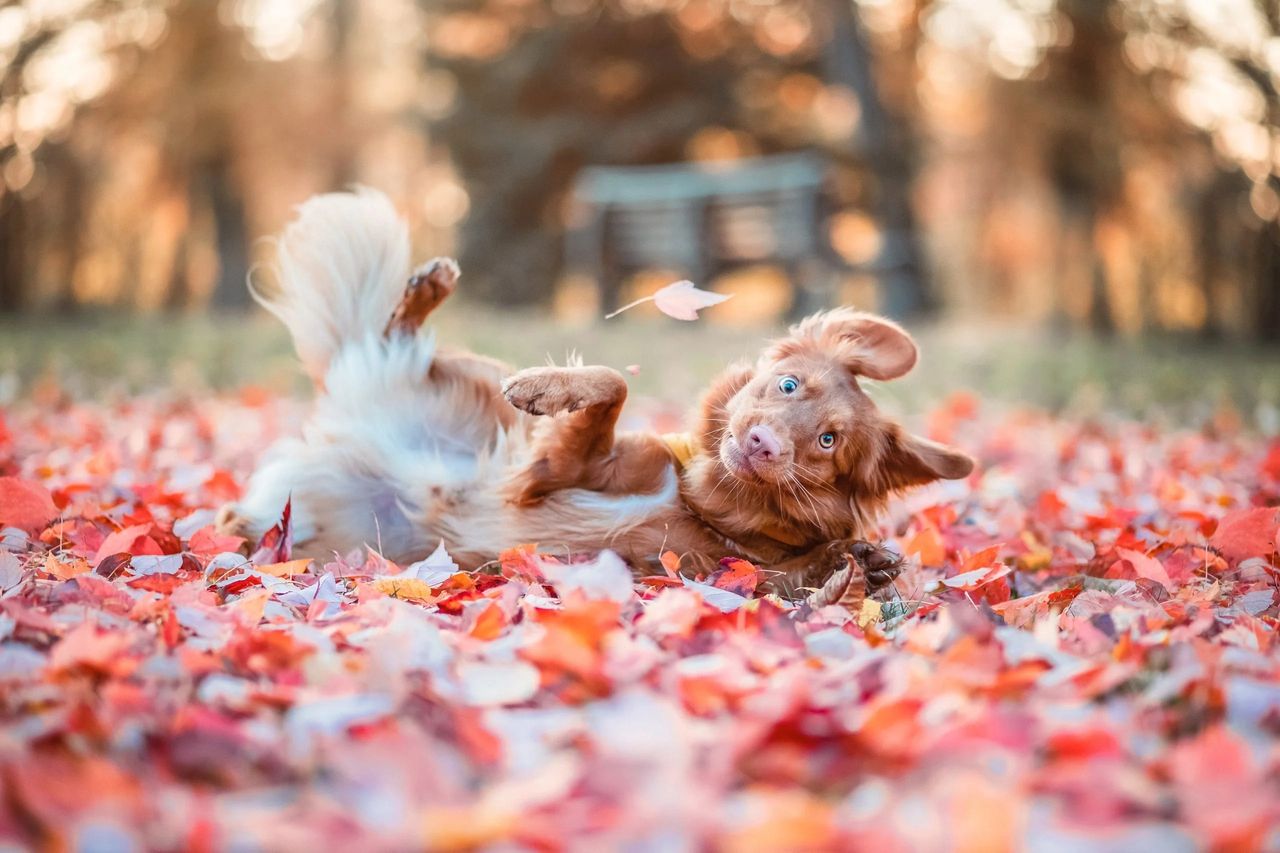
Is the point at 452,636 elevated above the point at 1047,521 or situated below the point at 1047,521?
above

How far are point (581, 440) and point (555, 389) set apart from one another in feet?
0.86

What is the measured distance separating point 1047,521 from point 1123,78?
10706 mm

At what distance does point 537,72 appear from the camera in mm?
20391

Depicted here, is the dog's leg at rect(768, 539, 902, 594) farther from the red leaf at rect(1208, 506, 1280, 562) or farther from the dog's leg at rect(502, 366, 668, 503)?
the red leaf at rect(1208, 506, 1280, 562)

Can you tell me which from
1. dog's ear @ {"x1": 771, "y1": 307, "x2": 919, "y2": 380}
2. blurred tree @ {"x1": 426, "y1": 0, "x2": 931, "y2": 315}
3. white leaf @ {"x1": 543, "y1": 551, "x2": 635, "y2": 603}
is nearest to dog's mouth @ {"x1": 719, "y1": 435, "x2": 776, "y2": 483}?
dog's ear @ {"x1": 771, "y1": 307, "x2": 919, "y2": 380}

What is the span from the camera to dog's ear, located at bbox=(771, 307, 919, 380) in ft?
11.8

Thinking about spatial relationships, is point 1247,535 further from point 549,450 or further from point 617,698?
point 617,698

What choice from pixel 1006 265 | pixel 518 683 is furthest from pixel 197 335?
pixel 1006 265

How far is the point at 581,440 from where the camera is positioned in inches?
136

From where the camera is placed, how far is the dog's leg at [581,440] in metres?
3.27

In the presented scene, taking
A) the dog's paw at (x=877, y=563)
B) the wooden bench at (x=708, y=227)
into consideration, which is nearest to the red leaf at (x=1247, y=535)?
the dog's paw at (x=877, y=563)

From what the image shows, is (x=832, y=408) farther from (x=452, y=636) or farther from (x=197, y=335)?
(x=197, y=335)

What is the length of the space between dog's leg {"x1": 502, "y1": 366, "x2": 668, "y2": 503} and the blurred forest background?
349 inches

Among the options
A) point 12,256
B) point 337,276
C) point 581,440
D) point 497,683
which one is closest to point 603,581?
point 497,683
